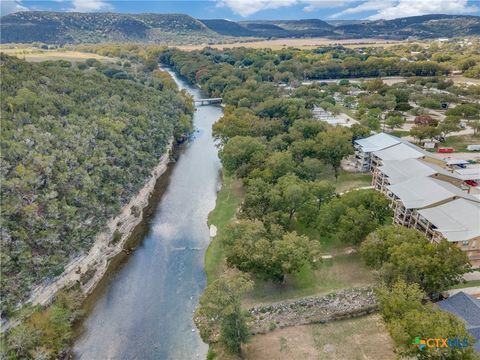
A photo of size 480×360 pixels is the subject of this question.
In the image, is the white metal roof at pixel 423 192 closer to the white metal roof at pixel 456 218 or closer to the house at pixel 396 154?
the white metal roof at pixel 456 218

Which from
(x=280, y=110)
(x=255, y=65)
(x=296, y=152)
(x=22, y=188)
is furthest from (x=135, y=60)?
(x=22, y=188)

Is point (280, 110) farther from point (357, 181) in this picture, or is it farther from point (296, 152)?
point (357, 181)

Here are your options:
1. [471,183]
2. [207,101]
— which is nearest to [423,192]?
[471,183]

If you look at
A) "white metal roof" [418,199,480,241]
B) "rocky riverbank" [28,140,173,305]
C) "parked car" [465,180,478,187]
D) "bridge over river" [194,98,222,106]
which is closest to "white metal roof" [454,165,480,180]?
"parked car" [465,180,478,187]

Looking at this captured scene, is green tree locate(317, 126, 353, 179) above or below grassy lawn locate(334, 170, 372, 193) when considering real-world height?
above

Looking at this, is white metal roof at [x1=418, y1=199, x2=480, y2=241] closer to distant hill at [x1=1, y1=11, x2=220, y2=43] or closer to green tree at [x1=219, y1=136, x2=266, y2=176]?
green tree at [x1=219, y1=136, x2=266, y2=176]

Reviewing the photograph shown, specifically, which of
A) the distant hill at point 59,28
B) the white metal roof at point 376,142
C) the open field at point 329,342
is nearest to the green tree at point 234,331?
the open field at point 329,342
